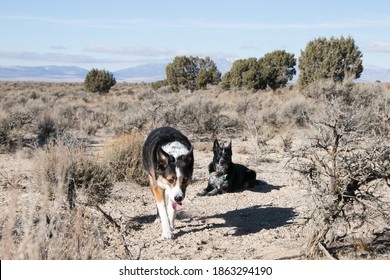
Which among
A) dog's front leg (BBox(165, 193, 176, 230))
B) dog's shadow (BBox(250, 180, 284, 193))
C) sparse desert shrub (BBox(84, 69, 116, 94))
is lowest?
dog's shadow (BBox(250, 180, 284, 193))

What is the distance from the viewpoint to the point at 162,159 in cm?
701

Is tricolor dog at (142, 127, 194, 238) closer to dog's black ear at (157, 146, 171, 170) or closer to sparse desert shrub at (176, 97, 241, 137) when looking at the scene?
dog's black ear at (157, 146, 171, 170)

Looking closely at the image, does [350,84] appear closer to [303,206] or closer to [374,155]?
[303,206]

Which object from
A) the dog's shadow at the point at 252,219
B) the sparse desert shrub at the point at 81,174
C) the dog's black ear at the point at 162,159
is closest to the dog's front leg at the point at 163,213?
the dog's shadow at the point at 252,219

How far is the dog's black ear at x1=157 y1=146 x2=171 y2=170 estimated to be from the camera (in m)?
6.92

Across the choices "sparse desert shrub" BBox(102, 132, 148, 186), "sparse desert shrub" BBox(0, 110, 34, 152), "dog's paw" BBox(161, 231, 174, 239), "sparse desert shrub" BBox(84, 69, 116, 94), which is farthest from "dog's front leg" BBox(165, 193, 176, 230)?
"sparse desert shrub" BBox(84, 69, 116, 94)

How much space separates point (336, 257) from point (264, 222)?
2554 millimetres

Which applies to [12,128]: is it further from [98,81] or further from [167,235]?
[98,81]

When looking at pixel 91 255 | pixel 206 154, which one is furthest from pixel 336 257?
pixel 206 154

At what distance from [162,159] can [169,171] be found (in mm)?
208

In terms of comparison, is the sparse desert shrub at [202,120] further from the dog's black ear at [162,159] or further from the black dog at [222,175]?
the dog's black ear at [162,159]

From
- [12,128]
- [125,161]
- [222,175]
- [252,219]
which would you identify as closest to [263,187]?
[222,175]

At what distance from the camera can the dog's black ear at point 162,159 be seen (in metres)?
6.92

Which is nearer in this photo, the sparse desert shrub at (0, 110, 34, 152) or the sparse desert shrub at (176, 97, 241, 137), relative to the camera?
the sparse desert shrub at (0, 110, 34, 152)
